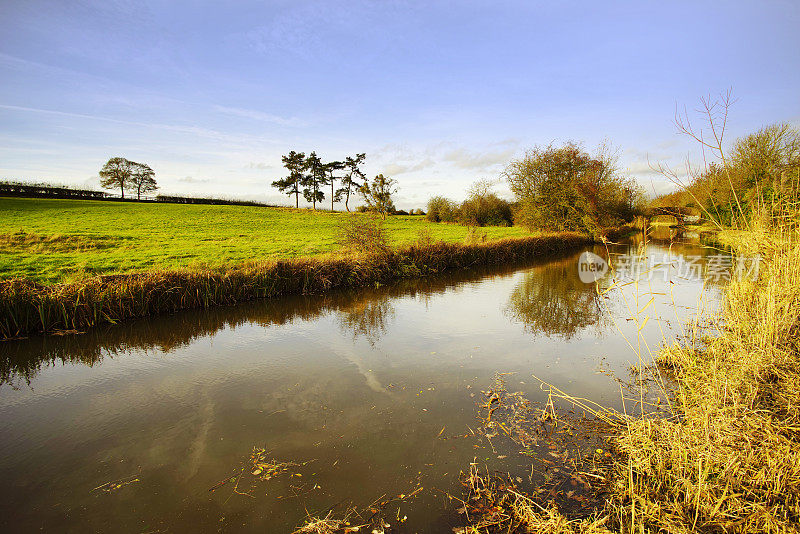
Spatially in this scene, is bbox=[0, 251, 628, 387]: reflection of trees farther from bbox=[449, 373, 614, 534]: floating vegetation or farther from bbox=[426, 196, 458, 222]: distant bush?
bbox=[426, 196, 458, 222]: distant bush

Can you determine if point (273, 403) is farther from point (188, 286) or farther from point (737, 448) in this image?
point (188, 286)

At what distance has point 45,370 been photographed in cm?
705

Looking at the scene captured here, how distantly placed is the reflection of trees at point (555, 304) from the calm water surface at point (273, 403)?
110 mm

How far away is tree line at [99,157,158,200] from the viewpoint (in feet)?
A: 173

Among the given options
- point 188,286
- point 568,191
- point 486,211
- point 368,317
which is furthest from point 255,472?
point 486,211

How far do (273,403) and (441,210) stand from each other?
40179 millimetres

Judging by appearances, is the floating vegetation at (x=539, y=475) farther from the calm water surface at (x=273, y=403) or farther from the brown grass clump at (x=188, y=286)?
the brown grass clump at (x=188, y=286)

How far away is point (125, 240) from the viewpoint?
64.0 feet

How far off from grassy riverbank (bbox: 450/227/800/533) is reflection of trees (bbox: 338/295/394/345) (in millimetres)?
5570

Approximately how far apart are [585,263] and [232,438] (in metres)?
21.0

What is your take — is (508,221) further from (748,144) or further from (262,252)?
(262,252)

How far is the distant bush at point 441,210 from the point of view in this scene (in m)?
43.3

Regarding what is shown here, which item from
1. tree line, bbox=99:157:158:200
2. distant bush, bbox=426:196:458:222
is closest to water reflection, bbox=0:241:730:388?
distant bush, bbox=426:196:458:222

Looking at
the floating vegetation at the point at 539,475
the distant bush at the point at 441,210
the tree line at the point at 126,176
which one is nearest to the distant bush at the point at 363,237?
the floating vegetation at the point at 539,475
